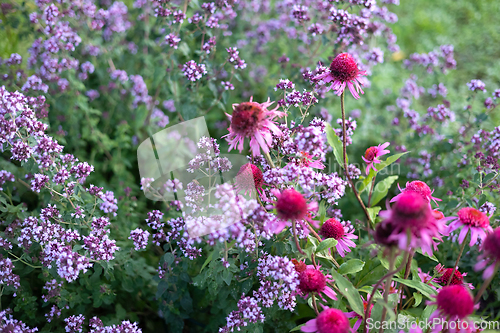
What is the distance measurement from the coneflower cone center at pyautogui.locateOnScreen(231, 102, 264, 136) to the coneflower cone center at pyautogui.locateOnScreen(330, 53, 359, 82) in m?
0.56

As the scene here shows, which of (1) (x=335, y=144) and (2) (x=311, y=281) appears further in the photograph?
(1) (x=335, y=144)

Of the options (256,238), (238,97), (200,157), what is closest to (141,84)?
(238,97)

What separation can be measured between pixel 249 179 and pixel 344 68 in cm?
78

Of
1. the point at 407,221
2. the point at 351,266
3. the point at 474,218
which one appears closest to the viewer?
the point at 407,221

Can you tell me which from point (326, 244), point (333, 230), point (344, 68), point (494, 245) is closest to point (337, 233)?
point (333, 230)

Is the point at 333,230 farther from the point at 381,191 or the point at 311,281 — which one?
the point at 381,191

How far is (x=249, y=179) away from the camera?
1823 millimetres

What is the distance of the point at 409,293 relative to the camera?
2.41 m

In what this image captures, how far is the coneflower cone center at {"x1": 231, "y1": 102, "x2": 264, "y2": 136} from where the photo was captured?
167 cm

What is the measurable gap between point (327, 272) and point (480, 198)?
1.11m

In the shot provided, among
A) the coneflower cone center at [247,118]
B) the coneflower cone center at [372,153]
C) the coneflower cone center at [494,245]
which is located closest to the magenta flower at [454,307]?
the coneflower cone center at [494,245]

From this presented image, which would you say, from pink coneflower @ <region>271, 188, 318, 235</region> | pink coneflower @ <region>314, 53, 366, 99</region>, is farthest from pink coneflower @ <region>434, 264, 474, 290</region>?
pink coneflower @ <region>314, 53, 366, 99</region>

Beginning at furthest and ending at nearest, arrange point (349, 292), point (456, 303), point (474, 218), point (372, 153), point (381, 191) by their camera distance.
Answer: point (381, 191)
point (372, 153)
point (349, 292)
point (474, 218)
point (456, 303)

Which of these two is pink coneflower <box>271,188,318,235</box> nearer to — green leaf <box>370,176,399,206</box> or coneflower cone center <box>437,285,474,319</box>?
coneflower cone center <box>437,285,474,319</box>
